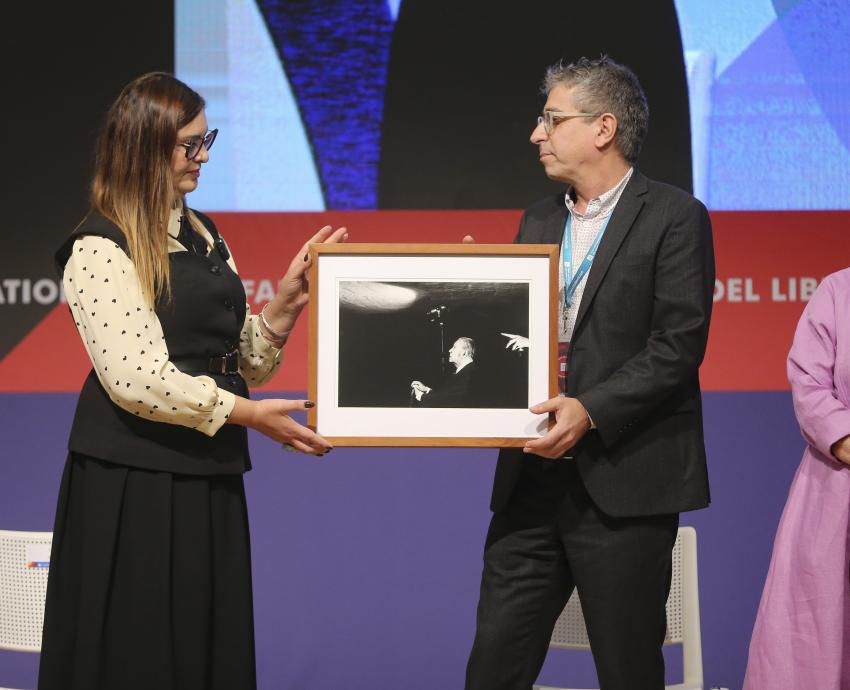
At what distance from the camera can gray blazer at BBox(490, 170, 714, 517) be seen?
82.7 inches

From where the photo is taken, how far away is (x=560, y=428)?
204 cm

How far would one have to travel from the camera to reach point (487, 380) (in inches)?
81.8

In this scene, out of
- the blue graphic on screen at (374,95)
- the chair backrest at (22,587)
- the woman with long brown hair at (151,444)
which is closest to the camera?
the woman with long brown hair at (151,444)

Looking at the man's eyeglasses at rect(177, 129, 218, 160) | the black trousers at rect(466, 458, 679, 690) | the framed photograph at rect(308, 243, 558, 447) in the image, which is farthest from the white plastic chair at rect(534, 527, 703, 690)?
the man's eyeglasses at rect(177, 129, 218, 160)

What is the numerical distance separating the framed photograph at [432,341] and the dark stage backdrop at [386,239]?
4.76 ft

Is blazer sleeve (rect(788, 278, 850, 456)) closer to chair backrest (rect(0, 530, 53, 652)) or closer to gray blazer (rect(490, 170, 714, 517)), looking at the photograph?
gray blazer (rect(490, 170, 714, 517))

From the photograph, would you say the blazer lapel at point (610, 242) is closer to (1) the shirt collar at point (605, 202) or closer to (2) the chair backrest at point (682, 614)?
(1) the shirt collar at point (605, 202)

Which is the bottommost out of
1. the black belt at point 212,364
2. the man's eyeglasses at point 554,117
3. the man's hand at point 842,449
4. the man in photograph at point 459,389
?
the man's hand at point 842,449

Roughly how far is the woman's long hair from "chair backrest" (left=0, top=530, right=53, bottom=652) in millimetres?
1016

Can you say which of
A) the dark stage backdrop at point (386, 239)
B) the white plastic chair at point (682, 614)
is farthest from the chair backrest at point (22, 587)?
the white plastic chair at point (682, 614)

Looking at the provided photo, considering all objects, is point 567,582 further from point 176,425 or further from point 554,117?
point 554,117

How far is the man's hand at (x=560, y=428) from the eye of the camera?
2.04 m

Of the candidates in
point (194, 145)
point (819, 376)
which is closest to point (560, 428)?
point (819, 376)

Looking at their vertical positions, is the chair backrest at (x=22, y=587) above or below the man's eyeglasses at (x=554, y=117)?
below
